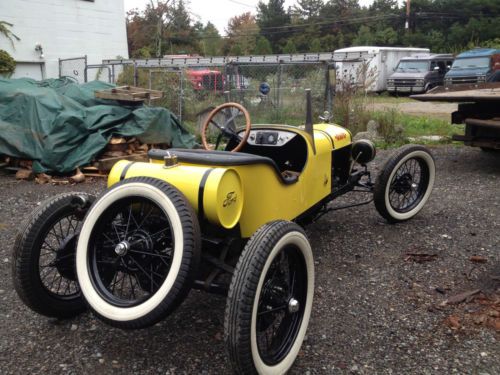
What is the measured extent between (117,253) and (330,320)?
143 cm

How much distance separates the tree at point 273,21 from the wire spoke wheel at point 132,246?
59234 millimetres

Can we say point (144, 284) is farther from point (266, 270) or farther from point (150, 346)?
point (266, 270)

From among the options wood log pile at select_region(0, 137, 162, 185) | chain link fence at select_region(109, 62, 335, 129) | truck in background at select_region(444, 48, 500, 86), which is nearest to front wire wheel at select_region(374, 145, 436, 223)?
wood log pile at select_region(0, 137, 162, 185)

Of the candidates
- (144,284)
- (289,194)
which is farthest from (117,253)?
(289,194)

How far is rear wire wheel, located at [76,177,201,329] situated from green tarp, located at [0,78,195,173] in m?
4.72

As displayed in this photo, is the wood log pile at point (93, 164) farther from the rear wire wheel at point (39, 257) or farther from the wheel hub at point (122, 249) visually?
the wheel hub at point (122, 249)

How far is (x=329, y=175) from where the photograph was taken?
4148 millimetres

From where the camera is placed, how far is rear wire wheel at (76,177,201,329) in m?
2.31

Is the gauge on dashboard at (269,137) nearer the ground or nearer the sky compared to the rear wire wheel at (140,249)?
nearer the sky

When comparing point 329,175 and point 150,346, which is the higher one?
point 329,175

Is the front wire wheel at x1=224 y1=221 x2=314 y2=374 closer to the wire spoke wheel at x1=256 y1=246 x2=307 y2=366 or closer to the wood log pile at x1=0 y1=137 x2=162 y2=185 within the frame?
the wire spoke wheel at x1=256 y1=246 x2=307 y2=366

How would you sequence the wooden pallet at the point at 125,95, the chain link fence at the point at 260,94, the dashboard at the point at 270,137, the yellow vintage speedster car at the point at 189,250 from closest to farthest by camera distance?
the yellow vintage speedster car at the point at 189,250 < the dashboard at the point at 270,137 < the wooden pallet at the point at 125,95 < the chain link fence at the point at 260,94

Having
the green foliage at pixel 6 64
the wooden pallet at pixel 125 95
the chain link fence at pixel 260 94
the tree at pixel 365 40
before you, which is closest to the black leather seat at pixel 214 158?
the wooden pallet at pixel 125 95

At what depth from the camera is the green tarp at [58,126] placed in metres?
7.03
